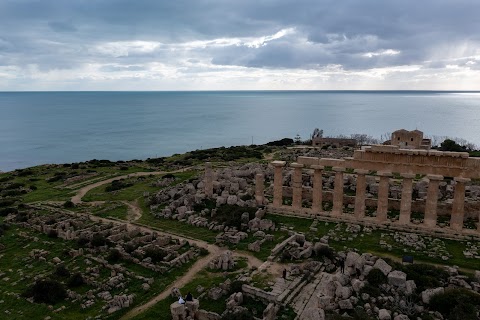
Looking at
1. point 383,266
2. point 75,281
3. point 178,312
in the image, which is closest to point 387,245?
point 383,266

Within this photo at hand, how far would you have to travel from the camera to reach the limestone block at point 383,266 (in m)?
19.6

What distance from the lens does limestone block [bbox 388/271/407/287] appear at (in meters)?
18.8

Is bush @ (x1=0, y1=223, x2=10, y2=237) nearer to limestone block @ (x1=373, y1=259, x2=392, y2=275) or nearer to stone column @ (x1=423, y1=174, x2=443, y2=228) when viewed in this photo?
limestone block @ (x1=373, y1=259, x2=392, y2=275)

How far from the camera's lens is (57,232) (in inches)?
1178

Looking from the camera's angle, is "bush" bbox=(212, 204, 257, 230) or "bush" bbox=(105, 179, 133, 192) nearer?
"bush" bbox=(212, 204, 257, 230)

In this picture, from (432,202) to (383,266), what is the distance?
10.4 meters

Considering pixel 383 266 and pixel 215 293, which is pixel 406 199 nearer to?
pixel 383 266

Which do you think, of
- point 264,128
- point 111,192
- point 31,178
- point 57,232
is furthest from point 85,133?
point 57,232

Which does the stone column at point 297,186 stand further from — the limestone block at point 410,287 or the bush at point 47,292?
the bush at point 47,292

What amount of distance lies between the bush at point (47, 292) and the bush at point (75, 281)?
72 cm

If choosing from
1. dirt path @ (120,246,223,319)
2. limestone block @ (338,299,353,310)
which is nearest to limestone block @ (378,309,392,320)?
limestone block @ (338,299,353,310)

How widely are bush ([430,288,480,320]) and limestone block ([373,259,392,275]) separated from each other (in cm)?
257

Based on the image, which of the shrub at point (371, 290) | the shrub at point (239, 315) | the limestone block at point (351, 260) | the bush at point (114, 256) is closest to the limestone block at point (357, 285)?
the shrub at point (371, 290)

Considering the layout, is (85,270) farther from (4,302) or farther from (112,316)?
(112,316)
